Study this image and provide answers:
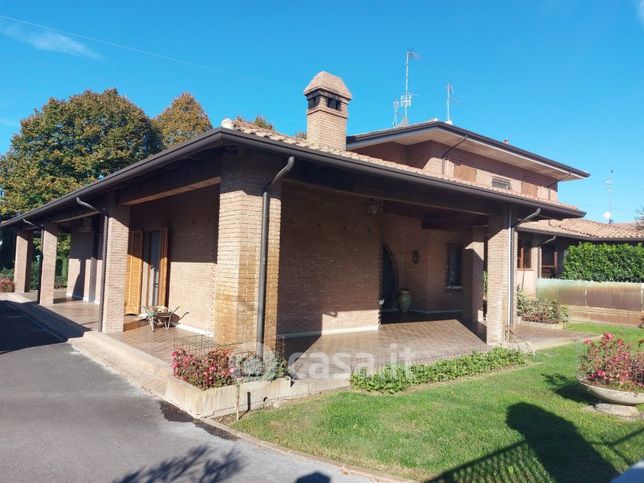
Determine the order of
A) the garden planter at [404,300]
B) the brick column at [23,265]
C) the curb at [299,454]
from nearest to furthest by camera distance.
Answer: the curb at [299,454]
the garden planter at [404,300]
the brick column at [23,265]

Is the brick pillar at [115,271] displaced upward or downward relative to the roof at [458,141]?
downward

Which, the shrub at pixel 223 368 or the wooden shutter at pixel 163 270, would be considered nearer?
the shrub at pixel 223 368

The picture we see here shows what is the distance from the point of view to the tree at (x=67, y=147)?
87.4 ft

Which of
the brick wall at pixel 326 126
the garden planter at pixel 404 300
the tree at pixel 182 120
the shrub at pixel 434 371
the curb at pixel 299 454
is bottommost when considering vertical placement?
the curb at pixel 299 454

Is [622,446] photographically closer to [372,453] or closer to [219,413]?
[372,453]

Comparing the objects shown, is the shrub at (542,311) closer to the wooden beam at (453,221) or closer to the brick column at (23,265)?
the wooden beam at (453,221)

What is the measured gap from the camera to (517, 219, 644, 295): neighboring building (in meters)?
18.0

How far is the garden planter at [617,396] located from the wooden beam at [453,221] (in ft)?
19.8

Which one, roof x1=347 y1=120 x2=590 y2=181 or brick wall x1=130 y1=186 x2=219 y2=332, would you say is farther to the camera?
roof x1=347 y1=120 x2=590 y2=181

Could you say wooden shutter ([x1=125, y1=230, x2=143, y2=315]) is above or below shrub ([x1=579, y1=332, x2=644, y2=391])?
above

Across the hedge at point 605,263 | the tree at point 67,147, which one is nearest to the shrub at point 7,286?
the tree at point 67,147

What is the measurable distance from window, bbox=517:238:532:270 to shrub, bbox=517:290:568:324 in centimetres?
334

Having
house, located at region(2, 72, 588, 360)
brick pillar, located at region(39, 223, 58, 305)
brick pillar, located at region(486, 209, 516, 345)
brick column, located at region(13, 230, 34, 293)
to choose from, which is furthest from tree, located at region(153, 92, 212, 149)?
brick pillar, located at region(486, 209, 516, 345)

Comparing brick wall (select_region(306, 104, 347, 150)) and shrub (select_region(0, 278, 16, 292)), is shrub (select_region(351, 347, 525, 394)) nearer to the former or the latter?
brick wall (select_region(306, 104, 347, 150))
